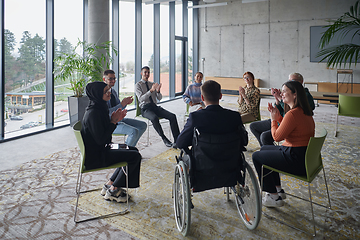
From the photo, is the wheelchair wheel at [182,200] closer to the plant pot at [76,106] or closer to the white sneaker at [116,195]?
the white sneaker at [116,195]

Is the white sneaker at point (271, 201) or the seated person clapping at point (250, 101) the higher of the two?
the seated person clapping at point (250, 101)

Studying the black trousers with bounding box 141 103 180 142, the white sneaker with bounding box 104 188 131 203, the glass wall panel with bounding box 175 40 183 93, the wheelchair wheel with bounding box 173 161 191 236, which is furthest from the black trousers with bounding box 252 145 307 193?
the glass wall panel with bounding box 175 40 183 93

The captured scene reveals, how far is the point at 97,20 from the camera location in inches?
266

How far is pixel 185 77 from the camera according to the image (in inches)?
487

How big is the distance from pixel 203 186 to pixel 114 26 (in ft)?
23.6

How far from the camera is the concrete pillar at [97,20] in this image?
6.73 metres

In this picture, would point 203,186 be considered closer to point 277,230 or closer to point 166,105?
point 277,230

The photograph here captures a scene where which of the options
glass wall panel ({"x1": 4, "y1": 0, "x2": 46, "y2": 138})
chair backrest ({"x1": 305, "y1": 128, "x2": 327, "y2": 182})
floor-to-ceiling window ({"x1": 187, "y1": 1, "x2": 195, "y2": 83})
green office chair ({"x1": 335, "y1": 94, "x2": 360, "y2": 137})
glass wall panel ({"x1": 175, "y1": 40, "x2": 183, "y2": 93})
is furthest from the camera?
floor-to-ceiling window ({"x1": 187, "y1": 1, "x2": 195, "y2": 83})

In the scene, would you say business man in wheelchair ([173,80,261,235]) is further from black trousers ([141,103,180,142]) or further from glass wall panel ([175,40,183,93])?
glass wall panel ([175,40,183,93])

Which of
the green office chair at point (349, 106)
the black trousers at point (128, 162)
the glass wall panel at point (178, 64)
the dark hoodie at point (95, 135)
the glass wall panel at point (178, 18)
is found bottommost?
the black trousers at point (128, 162)

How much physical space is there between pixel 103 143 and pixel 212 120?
1.09 metres

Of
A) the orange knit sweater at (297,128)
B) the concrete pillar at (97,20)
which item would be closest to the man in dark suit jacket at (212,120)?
the orange knit sweater at (297,128)

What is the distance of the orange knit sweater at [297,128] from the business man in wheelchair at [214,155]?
46 centimetres

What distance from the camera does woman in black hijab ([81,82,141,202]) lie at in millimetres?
2732
